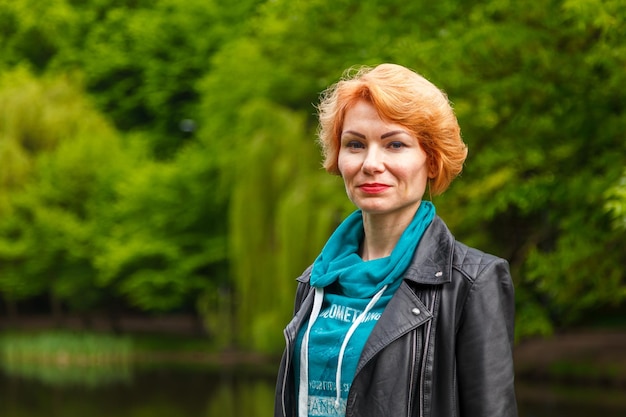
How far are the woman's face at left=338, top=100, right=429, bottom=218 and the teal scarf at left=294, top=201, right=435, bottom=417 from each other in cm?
7

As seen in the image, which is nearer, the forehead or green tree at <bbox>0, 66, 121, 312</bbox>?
the forehead

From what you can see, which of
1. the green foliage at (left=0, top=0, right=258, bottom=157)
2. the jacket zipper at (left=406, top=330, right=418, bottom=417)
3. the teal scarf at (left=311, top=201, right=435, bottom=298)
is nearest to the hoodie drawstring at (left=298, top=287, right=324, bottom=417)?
the teal scarf at (left=311, top=201, right=435, bottom=298)

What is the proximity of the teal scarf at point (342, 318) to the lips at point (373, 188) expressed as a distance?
10cm

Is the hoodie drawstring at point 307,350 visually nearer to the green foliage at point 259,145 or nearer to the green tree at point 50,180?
the green foliage at point 259,145

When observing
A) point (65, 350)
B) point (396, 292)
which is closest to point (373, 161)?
point (396, 292)

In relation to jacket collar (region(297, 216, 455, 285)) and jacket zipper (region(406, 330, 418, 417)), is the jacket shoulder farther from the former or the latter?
jacket zipper (region(406, 330, 418, 417))

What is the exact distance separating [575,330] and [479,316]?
21434 mm

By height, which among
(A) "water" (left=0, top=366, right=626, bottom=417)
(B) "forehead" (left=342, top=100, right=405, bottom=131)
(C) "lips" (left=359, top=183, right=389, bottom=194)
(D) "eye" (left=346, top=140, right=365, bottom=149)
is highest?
(B) "forehead" (left=342, top=100, right=405, bottom=131)

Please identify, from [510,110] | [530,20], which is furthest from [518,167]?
[530,20]

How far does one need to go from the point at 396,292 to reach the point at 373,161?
0.27 m

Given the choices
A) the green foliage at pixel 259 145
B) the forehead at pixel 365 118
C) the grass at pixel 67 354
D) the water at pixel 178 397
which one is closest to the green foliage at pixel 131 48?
the green foliage at pixel 259 145

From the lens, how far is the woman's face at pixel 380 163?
227cm

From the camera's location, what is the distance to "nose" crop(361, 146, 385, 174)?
2.27 m

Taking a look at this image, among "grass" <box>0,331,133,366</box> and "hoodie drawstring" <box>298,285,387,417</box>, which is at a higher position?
"grass" <box>0,331,133,366</box>
